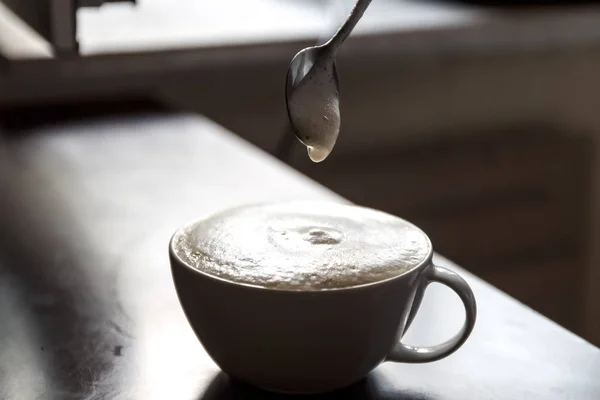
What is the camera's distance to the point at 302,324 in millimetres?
412

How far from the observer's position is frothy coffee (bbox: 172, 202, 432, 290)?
1.39ft

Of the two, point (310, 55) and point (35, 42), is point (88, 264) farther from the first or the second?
point (35, 42)

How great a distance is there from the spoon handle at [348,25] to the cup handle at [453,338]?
0.15m

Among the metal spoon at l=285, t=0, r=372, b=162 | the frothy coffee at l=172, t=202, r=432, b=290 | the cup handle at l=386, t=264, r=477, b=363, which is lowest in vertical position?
the cup handle at l=386, t=264, r=477, b=363

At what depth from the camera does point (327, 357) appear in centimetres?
42

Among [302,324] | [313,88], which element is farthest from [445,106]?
[302,324]

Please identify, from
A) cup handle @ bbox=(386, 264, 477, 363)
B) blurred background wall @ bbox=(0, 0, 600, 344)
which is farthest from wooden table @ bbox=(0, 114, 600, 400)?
blurred background wall @ bbox=(0, 0, 600, 344)

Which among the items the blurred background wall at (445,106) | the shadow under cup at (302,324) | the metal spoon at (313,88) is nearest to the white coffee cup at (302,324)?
the shadow under cup at (302,324)

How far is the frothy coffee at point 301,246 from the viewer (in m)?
0.42

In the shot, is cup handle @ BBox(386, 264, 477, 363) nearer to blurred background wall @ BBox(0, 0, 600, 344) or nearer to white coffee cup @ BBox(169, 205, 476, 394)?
white coffee cup @ BBox(169, 205, 476, 394)

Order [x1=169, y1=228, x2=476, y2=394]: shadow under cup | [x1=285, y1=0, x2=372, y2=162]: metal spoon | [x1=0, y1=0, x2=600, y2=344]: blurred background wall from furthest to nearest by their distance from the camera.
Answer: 1. [x1=0, y1=0, x2=600, y2=344]: blurred background wall
2. [x1=285, y1=0, x2=372, y2=162]: metal spoon
3. [x1=169, y1=228, x2=476, y2=394]: shadow under cup

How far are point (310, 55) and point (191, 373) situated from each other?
201 mm

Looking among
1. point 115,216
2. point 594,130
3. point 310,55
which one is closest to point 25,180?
point 115,216

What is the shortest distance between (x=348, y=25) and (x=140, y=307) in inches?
9.0
